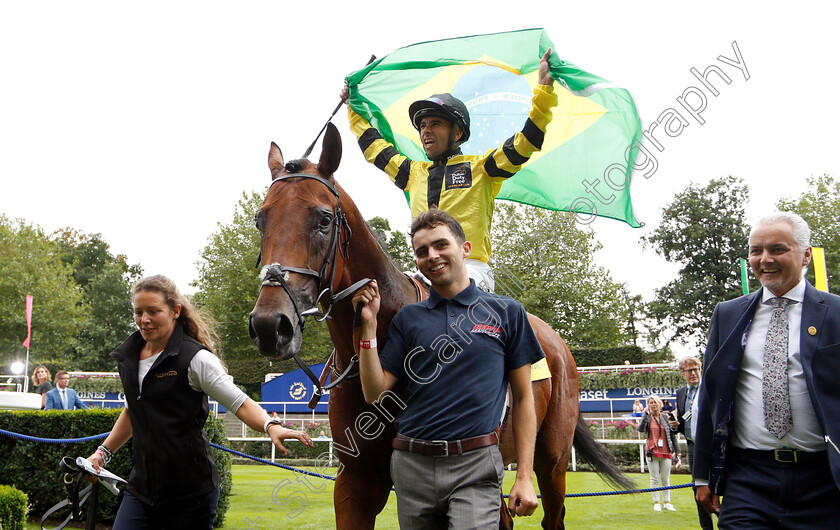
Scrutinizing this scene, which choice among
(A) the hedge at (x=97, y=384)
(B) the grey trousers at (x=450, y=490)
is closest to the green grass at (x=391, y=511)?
(B) the grey trousers at (x=450, y=490)

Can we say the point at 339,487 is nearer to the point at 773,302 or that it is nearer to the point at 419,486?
the point at 419,486

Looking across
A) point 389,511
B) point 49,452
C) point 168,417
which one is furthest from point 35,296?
point 168,417

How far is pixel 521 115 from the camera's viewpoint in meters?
5.38

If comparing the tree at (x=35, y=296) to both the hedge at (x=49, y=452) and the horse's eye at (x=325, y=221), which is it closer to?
the hedge at (x=49, y=452)

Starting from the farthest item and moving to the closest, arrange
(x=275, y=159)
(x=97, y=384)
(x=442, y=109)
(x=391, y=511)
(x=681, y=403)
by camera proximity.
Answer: (x=97, y=384) → (x=391, y=511) → (x=681, y=403) → (x=442, y=109) → (x=275, y=159)

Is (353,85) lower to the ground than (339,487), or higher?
higher

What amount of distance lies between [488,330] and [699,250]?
39.3 meters

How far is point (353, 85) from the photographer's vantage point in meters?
4.75

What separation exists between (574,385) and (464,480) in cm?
275

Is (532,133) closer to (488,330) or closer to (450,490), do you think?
(488,330)

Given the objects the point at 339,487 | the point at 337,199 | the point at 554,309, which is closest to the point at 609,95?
the point at 337,199

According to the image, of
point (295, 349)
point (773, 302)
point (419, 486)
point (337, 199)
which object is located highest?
point (337, 199)

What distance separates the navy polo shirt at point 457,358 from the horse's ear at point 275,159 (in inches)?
40.1

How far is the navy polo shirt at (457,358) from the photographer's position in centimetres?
244
